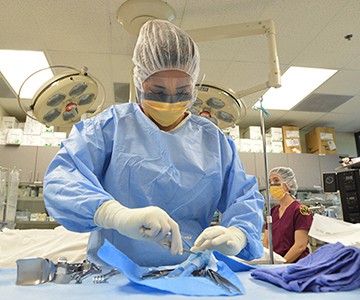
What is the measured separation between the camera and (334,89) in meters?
3.96

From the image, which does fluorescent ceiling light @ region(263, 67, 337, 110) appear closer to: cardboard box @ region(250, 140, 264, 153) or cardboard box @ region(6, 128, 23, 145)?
cardboard box @ region(250, 140, 264, 153)

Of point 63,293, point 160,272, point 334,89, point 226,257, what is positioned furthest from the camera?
point 334,89

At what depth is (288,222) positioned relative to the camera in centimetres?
267

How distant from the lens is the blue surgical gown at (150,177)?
0.97 m

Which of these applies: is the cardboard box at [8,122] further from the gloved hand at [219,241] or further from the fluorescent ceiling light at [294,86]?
the gloved hand at [219,241]

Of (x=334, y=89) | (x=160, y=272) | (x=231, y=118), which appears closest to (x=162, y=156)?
(x=160, y=272)

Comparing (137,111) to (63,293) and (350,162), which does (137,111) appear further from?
(350,162)

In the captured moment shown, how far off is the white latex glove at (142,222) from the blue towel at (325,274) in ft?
0.86

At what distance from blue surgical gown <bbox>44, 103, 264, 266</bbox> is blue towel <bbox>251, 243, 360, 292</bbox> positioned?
6.4 inches

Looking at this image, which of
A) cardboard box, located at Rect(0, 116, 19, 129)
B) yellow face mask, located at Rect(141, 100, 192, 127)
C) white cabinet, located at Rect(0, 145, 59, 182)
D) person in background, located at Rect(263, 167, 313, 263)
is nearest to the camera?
yellow face mask, located at Rect(141, 100, 192, 127)

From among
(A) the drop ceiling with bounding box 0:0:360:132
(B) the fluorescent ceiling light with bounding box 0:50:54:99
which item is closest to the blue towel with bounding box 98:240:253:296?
(A) the drop ceiling with bounding box 0:0:360:132

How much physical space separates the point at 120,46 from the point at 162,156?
2339mm

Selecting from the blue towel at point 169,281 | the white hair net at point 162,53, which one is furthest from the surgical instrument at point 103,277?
the white hair net at point 162,53

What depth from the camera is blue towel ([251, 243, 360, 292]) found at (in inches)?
29.9
